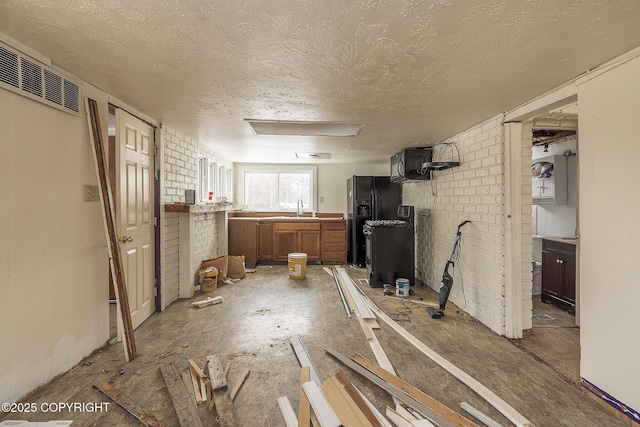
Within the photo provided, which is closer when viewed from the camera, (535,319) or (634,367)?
(634,367)

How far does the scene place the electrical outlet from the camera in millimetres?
2246

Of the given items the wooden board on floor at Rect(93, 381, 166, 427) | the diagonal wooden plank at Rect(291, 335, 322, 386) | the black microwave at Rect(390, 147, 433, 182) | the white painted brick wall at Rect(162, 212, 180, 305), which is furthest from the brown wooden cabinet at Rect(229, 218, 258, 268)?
the wooden board on floor at Rect(93, 381, 166, 427)

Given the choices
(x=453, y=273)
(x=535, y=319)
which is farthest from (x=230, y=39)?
(x=535, y=319)

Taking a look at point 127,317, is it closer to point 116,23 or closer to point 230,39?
point 116,23

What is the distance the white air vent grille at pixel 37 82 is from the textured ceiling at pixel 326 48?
10 cm

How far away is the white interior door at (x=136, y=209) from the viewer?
2600mm

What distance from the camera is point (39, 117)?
185 cm

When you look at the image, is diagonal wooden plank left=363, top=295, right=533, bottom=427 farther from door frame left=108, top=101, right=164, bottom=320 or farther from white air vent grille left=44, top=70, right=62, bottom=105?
white air vent grille left=44, top=70, right=62, bottom=105

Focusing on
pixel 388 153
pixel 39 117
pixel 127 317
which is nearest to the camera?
pixel 39 117

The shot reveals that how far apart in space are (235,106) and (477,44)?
6.49 ft

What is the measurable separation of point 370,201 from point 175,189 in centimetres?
346

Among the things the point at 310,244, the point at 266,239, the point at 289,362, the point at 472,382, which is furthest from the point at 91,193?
the point at 310,244

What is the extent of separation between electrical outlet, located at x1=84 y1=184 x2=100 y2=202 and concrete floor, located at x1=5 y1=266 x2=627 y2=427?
1250mm

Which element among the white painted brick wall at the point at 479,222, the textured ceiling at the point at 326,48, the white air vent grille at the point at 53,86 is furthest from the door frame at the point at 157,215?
the white painted brick wall at the point at 479,222
